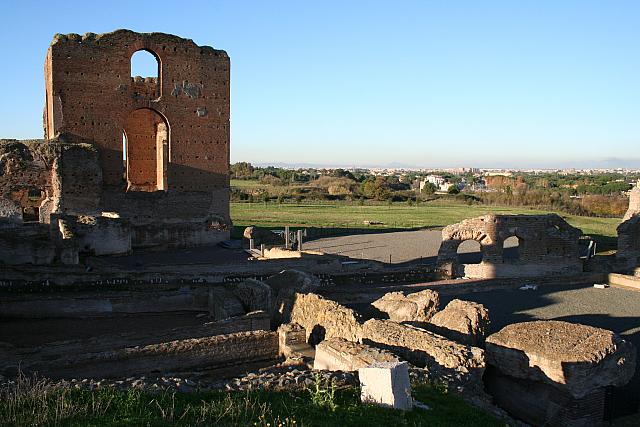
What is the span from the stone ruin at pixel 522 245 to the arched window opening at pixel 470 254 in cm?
386

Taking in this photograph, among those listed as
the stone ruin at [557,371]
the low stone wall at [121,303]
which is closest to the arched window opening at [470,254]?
the low stone wall at [121,303]

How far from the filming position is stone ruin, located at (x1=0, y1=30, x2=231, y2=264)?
67.8 ft

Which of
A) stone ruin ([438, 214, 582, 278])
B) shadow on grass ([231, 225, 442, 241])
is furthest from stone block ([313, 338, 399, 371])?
shadow on grass ([231, 225, 442, 241])

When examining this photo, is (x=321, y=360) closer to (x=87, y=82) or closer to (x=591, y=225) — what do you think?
(x=87, y=82)

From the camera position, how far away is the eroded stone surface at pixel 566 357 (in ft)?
27.7

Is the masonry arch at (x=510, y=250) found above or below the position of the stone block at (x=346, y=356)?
below

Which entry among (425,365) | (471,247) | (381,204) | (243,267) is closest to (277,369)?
(425,365)

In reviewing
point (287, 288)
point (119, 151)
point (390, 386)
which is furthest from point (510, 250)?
point (390, 386)

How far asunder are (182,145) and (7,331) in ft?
44.0

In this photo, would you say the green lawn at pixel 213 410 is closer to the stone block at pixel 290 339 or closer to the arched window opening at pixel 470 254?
the stone block at pixel 290 339

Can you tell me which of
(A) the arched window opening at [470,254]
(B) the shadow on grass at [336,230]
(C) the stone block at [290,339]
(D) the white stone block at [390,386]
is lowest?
(A) the arched window opening at [470,254]

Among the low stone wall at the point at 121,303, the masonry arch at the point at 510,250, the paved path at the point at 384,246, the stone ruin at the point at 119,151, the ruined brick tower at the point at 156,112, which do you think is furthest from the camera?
the paved path at the point at 384,246

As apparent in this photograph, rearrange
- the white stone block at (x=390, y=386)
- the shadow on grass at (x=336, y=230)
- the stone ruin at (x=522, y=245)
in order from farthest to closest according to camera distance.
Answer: the shadow on grass at (x=336, y=230), the stone ruin at (x=522, y=245), the white stone block at (x=390, y=386)

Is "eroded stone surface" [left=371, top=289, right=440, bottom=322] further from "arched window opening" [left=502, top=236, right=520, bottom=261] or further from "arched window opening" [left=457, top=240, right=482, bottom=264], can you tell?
"arched window opening" [left=502, top=236, right=520, bottom=261]
